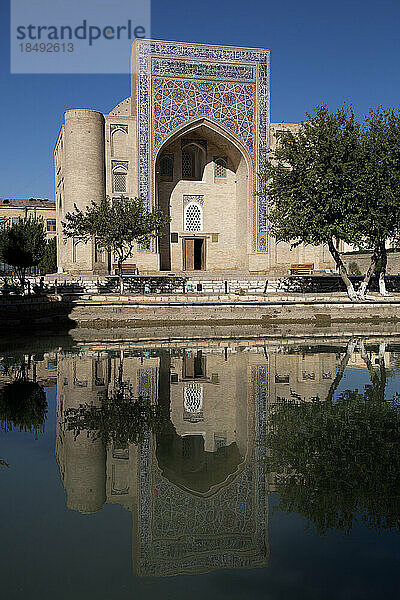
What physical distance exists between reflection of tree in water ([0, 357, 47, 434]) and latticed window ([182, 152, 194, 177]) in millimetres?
16642

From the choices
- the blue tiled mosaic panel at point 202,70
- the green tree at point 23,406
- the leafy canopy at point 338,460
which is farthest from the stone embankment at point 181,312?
the blue tiled mosaic panel at point 202,70

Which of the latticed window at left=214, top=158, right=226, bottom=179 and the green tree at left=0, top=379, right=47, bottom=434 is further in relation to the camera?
the latticed window at left=214, top=158, right=226, bottom=179

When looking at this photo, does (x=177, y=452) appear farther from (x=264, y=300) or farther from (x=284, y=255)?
(x=284, y=255)

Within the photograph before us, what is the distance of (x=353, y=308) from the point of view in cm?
1430

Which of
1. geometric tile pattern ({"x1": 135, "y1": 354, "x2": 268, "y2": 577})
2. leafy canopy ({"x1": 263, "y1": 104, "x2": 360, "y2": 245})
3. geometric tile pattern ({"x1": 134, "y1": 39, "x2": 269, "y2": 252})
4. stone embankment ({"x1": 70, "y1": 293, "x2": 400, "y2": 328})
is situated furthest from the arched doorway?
geometric tile pattern ({"x1": 135, "y1": 354, "x2": 268, "y2": 577})

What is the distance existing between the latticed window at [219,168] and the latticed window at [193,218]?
1509 mm

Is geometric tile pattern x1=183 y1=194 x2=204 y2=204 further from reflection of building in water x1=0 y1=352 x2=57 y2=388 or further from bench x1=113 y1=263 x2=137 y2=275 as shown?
reflection of building in water x1=0 y1=352 x2=57 y2=388

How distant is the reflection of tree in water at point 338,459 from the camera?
141 inches

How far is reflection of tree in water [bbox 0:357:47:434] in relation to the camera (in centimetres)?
559

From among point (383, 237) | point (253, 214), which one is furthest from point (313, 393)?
point (253, 214)

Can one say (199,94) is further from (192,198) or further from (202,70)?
(192,198)

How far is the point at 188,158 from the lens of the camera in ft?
77.4

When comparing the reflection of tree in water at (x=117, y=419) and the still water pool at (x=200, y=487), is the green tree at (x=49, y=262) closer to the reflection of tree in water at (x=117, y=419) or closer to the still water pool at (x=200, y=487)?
the still water pool at (x=200, y=487)

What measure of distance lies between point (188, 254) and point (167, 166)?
3.54 m
